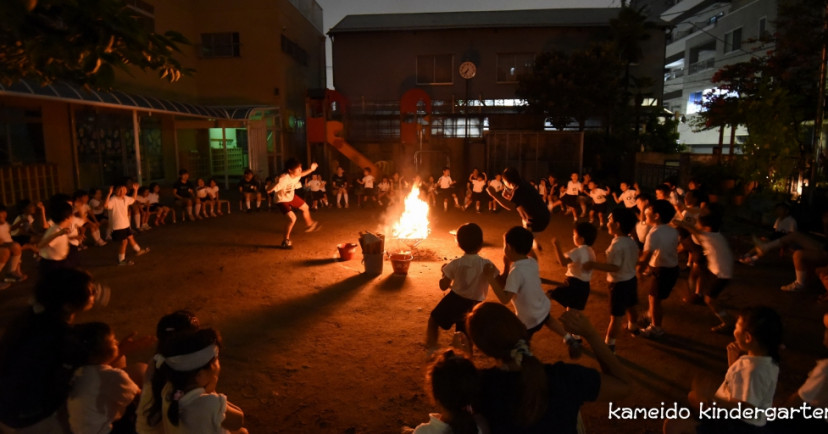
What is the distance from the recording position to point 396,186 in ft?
58.5

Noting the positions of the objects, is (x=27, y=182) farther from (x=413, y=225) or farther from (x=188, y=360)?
(x=188, y=360)

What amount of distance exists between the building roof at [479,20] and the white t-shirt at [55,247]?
70.1ft

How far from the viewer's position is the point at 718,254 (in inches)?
223

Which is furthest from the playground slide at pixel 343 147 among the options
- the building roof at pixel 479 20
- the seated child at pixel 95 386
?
the seated child at pixel 95 386

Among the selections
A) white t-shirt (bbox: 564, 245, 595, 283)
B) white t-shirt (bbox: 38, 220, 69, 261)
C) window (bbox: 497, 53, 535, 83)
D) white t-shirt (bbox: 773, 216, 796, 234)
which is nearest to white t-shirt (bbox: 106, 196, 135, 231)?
white t-shirt (bbox: 38, 220, 69, 261)

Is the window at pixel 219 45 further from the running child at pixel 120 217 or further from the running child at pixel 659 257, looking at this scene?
the running child at pixel 659 257

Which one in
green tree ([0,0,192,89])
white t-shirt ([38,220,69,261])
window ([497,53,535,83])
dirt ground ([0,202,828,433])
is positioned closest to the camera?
green tree ([0,0,192,89])

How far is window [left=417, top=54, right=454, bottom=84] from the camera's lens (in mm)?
25719

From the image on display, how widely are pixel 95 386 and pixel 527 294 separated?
3050 mm

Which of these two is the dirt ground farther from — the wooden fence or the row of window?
the row of window

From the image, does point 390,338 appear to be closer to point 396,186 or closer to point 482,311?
point 482,311

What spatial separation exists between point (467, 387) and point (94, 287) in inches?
100

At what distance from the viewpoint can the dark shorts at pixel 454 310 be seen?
15.4 ft

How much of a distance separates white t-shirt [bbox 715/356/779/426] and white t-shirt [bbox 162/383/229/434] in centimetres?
279
